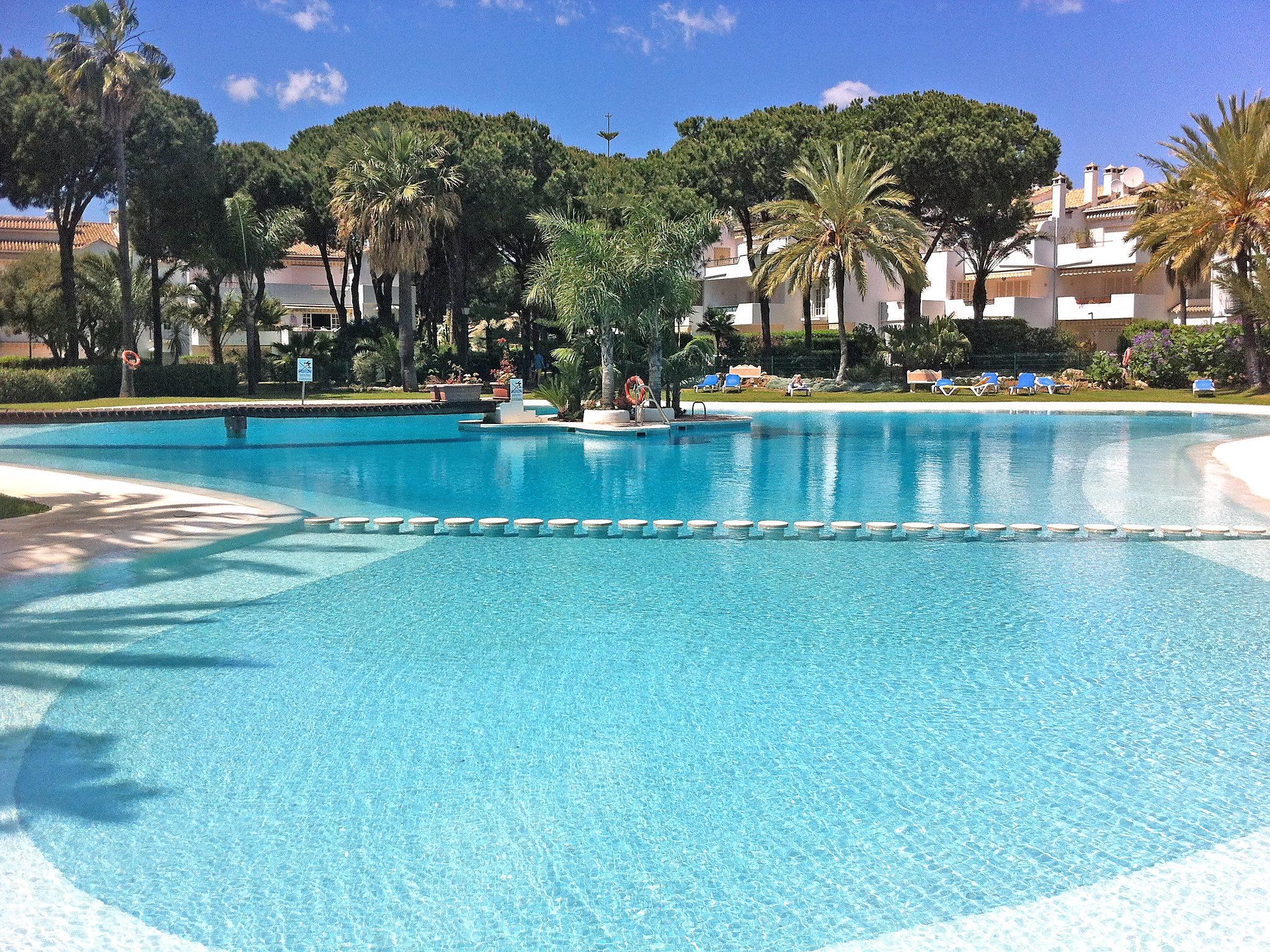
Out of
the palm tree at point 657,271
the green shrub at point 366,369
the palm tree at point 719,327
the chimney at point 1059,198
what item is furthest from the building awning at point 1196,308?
the green shrub at point 366,369

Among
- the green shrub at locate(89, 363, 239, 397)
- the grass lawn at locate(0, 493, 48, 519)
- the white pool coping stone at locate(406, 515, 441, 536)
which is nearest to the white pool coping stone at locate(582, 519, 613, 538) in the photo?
the white pool coping stone at locate(406, 515, 441, 536)

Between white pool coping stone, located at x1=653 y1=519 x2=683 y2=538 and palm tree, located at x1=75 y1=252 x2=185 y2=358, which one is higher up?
palm tree, located at x1=75 y1=252 x2=185 y2=358

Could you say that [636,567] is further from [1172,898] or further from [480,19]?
[480,19]

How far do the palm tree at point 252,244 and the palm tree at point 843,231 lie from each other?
1864 centimetres

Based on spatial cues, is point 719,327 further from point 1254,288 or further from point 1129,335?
point 1254,288

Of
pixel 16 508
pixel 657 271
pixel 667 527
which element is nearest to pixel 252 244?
pixel 657 271

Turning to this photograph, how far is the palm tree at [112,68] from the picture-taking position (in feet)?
111

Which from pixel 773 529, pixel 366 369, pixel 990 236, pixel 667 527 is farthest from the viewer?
pixel 990 236

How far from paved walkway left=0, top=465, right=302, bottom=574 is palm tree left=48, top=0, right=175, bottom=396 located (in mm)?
23229

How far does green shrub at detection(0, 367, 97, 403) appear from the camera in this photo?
32656 mm

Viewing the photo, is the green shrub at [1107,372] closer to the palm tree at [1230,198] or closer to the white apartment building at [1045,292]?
the palm tree at [1230,198]

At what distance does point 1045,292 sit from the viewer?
60031mm

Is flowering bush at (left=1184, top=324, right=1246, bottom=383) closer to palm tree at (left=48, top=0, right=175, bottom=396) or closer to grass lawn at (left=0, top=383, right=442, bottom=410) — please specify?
grass lawn at (left=0, top=383, right=442, bottom=410)

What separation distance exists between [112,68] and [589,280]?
2027cm
